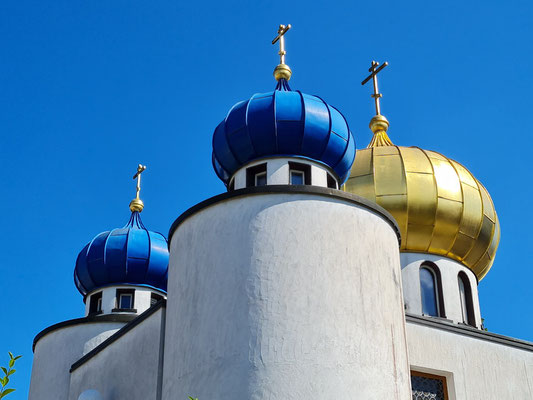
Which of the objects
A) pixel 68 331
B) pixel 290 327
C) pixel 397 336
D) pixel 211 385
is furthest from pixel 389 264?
pixel 68 331

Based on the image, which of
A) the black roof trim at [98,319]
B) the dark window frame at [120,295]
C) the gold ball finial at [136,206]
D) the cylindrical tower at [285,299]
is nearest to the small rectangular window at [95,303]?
the dark window frame at [120,295]

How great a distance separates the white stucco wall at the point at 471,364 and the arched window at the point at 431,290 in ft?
6.73

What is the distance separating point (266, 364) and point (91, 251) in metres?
7.83

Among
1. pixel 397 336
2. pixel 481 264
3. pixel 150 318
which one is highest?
pixel 481 264

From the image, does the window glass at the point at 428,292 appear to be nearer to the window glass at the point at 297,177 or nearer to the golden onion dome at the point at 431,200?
the golden onion dome at the point at 431,200

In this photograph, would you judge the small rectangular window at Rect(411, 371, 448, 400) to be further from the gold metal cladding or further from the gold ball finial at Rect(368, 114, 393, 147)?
the gold ball finial at Rect(368, 114, 393, 147)

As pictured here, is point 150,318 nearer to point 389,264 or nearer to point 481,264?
point 389,264

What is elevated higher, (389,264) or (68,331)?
(68,331)

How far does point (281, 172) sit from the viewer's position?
12.6m

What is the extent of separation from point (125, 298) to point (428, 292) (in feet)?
19.0

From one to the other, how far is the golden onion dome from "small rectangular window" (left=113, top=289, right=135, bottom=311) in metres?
4.61

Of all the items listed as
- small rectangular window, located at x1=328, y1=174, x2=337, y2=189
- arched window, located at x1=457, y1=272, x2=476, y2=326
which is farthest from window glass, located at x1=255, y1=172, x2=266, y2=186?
arched window, located at x1=457, y1=272, x2=476, y2=326

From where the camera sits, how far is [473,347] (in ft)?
43.4

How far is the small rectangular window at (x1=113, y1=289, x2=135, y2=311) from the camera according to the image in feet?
56.2
